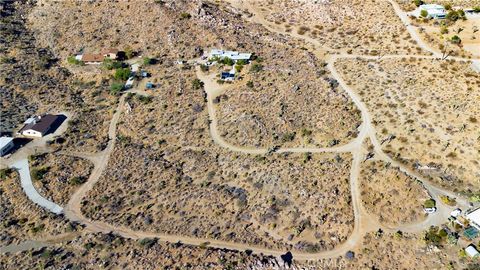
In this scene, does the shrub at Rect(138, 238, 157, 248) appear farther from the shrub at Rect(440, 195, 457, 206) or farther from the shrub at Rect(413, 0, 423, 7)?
the shrub at Rect(413, 0, 423, 7)

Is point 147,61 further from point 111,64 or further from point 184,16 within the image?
point 184,16

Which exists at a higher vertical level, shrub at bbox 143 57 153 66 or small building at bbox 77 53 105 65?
small building at bbox 77 53 105 65

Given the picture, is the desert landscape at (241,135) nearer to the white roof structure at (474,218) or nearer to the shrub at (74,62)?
the white roof structure at (474,218)

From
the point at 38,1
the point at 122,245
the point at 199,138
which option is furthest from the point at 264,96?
the point at 38,1

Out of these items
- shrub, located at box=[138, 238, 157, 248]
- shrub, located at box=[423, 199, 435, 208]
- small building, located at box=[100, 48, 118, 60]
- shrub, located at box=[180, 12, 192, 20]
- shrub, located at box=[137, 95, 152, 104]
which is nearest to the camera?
shrub, located at box=[138, 238, 157, 248]

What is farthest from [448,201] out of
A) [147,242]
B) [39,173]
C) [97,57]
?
[97,57]

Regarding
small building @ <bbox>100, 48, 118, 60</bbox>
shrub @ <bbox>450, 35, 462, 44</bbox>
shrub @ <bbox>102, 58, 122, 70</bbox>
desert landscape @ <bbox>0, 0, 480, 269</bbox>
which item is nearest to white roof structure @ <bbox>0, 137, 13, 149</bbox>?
desert landscape @ <bbox>0, 0, 480, 269</bbox>

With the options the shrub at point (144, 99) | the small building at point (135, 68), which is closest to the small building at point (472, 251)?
the shrub at point (144, 99)
